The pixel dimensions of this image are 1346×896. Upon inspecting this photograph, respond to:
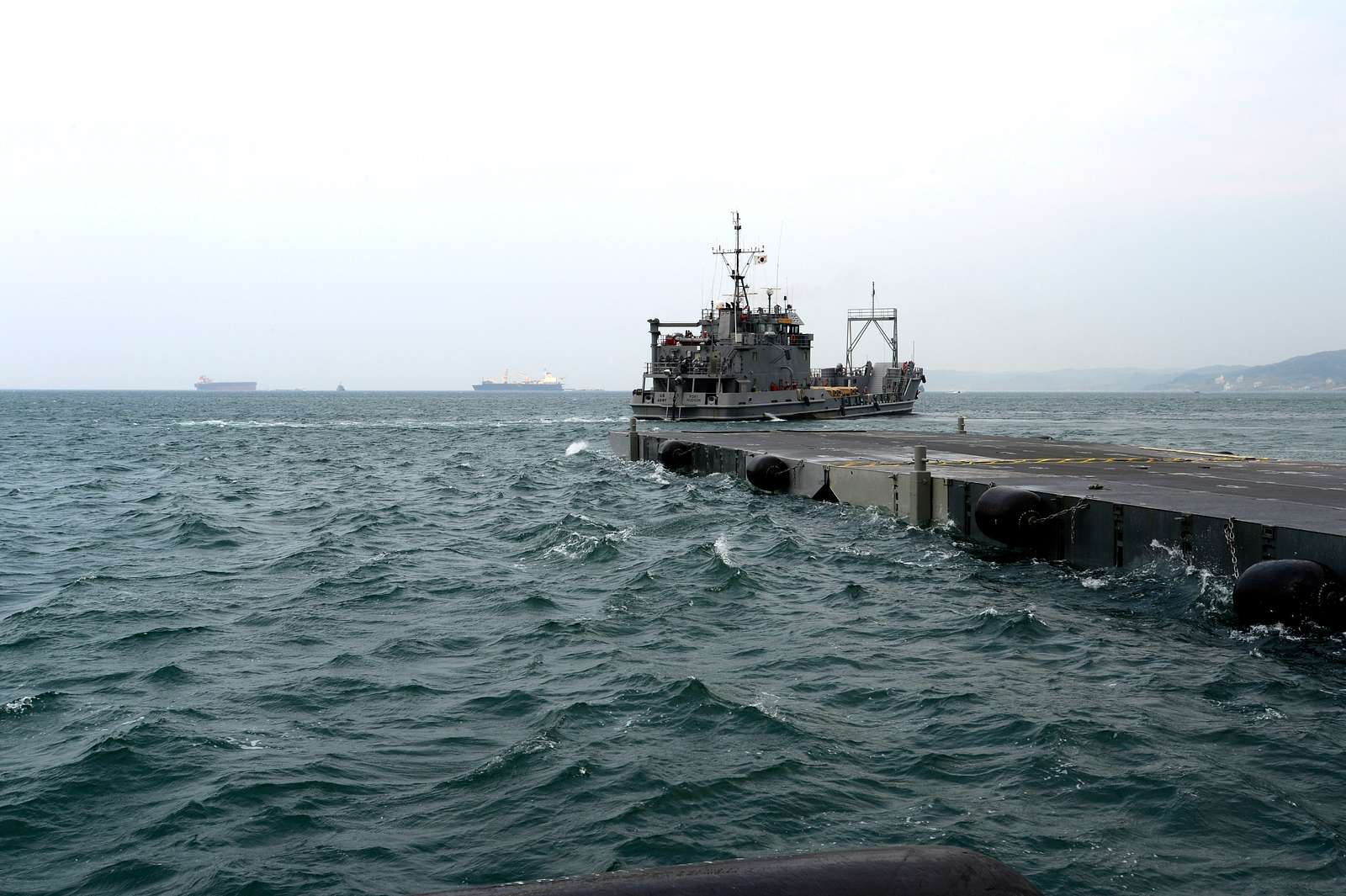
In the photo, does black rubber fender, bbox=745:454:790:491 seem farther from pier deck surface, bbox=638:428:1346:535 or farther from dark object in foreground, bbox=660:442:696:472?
dark object in foreground, bbox=660:442:696:472

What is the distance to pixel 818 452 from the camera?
33.8 m

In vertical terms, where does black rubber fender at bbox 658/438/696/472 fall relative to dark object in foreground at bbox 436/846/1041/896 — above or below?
below

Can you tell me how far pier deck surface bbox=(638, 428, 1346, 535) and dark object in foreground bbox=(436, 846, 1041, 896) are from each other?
13321mm

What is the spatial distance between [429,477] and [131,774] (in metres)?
32.6

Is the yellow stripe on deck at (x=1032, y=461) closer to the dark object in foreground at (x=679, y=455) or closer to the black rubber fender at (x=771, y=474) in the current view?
the black rubber fender at (x=771, y=474)

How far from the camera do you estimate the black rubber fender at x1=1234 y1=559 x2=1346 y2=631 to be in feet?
42.4

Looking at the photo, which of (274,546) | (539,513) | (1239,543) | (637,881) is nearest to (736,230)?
(539,513)

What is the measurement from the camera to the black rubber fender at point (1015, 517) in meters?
19.1

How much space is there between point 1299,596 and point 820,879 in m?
12.7

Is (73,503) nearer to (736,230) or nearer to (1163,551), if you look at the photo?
(1163,551)

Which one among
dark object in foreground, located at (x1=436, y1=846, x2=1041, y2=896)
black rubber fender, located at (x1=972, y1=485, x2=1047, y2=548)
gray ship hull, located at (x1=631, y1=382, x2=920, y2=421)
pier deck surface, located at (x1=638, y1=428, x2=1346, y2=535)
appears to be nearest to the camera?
dark object in foreground, located at (x1=436, y1=846, x2=1041, y2=896)

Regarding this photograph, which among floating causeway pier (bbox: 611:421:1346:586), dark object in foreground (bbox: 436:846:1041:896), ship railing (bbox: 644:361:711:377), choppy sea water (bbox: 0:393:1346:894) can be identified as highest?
ship railing (bbox: 644:361:711:377)

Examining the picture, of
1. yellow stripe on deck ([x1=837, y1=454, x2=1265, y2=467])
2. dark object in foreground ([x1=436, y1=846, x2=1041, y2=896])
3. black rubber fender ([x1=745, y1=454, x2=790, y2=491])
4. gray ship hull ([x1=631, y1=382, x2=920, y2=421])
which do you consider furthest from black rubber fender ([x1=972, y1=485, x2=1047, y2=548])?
gray ship hull ([x1=631, y1=382, x2=920, y2=421])

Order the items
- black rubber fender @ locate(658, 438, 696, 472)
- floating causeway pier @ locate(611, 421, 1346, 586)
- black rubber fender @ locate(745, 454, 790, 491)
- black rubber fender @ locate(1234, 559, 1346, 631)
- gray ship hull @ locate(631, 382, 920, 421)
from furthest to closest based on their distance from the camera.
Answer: gray ship hull @ locate(631, 382, 920, 421), black rubber fender @ locate(658, 438, 696, 472), black rubber fender @ locate(745, 454, 790, 491), floating causeway pier @ locate(611, 421, 1346, 586), black rubber fender @ locate(1234, 559, 1346, 631)
